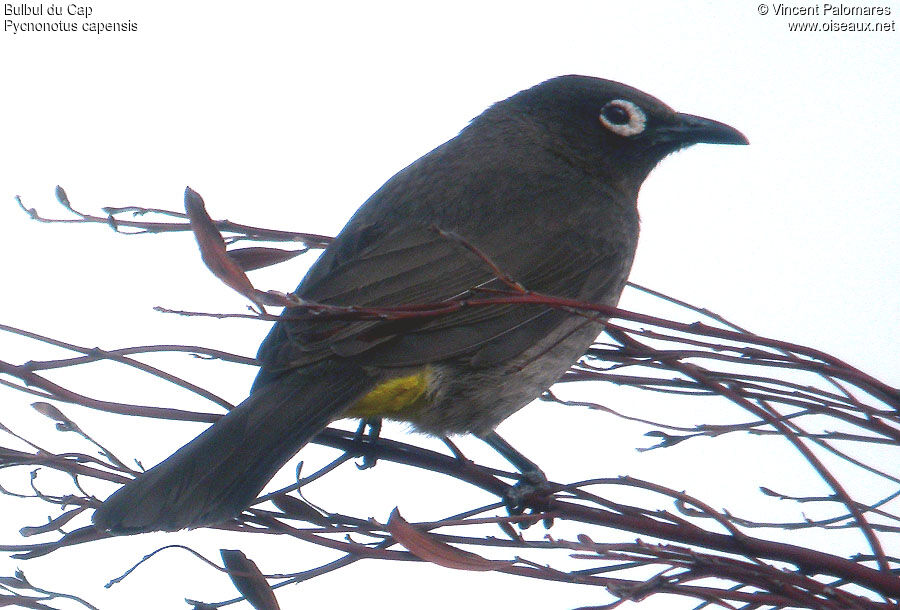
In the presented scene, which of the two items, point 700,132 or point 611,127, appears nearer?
point 700,132

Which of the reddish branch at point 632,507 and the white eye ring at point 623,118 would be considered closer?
the reddish branch at point 632,507

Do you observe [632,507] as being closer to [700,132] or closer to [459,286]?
[459,286]

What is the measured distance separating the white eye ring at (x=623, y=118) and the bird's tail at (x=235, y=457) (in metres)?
1.52

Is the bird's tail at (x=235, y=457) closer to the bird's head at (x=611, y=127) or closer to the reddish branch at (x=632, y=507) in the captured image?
the reddish branch at (x=632, y=507)

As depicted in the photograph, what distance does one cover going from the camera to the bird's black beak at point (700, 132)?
3055mm

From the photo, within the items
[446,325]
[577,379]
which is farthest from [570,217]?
[577,379]

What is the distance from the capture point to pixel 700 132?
3.12m

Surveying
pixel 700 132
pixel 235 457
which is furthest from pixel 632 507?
pixel 700 132

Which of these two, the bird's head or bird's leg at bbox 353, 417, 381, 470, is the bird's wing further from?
the bird's head

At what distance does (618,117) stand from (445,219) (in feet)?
2.98

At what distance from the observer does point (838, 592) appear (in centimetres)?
108

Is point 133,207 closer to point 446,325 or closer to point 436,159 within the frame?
point 446,325

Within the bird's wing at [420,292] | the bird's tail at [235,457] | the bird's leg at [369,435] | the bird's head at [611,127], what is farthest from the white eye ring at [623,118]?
the bird's tail at [235,457]

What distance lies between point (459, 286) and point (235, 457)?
2.36 feet
